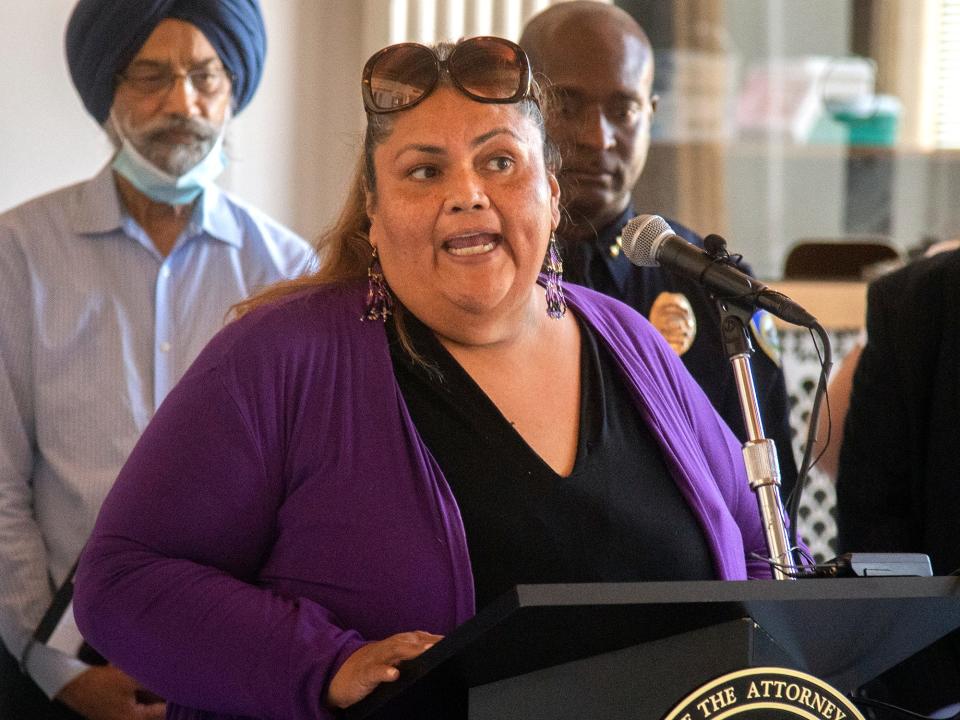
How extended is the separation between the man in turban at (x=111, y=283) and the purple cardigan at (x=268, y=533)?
588mm

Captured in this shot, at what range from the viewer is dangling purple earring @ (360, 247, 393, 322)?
1796 mm

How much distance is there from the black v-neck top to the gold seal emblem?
57cm

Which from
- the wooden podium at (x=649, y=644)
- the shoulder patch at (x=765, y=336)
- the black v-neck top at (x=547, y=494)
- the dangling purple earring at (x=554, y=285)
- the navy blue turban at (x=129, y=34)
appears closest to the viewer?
the wooden podium at (x=649, y=644)

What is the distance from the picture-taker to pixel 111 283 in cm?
Result: 244

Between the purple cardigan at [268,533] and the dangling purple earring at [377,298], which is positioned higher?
the dangling purple earring at [377,298]

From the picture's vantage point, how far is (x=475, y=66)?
179 cm

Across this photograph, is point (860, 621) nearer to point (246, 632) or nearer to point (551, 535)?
point (551, 535)

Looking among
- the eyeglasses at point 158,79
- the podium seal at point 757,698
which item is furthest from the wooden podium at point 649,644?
the eyeglasses at point 158,79

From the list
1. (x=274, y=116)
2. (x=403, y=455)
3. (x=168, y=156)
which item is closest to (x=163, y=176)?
(x=168, y=156)

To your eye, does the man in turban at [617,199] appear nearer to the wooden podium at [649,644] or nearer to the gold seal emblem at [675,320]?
the gold seal emblem at [675,320]

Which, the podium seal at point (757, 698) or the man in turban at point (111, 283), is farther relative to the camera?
the man in turban at point (111, 283)

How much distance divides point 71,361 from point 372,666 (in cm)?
118

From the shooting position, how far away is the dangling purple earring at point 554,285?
1933 millimetres

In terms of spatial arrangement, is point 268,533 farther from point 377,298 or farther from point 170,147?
point 170,147
